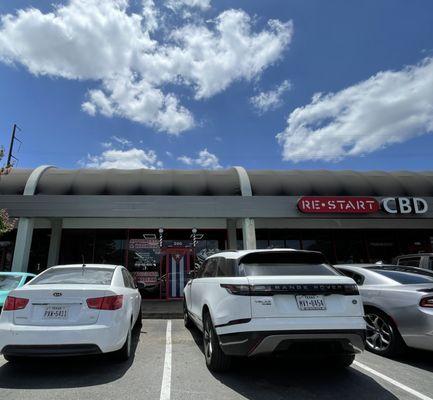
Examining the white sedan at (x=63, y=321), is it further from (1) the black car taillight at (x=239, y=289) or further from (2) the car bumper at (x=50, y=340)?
(1) the black car taillight at (x=239, y=289)

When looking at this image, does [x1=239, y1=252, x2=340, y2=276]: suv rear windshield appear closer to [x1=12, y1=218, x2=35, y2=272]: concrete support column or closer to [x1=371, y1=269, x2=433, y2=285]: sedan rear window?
[x1=371, y1=269, x2=433, y2=285]: sedan rear window

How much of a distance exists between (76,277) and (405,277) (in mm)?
5804

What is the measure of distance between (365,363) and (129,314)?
12.6 ft

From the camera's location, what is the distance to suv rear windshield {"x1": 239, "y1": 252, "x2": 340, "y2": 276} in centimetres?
465

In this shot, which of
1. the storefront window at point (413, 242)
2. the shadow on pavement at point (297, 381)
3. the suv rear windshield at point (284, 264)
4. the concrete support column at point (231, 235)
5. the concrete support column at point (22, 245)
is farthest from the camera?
the storefront window at point (413, 242)

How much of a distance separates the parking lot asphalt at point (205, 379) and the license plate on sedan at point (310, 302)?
0.98 metres

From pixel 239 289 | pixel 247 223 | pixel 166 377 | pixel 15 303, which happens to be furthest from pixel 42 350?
pixel 247 223

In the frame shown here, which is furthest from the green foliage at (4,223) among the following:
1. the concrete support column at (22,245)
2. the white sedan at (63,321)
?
the white sedan at (63,321)

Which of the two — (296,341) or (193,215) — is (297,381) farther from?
(193,215)

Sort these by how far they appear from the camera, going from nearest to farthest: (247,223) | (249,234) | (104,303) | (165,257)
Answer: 1. (104,303)
2. (249,234)
3. (247,223)
4. (165,257)

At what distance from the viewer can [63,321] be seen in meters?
4.64

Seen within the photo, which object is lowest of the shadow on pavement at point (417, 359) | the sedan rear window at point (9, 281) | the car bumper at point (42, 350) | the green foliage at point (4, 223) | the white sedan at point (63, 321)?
the shadow on pavement at point (417, 359)

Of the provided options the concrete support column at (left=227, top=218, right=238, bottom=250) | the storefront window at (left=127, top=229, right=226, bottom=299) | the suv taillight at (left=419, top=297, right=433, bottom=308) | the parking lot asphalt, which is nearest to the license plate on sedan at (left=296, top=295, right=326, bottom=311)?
the parking lot asphalt

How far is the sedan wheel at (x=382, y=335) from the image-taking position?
18.6ft
